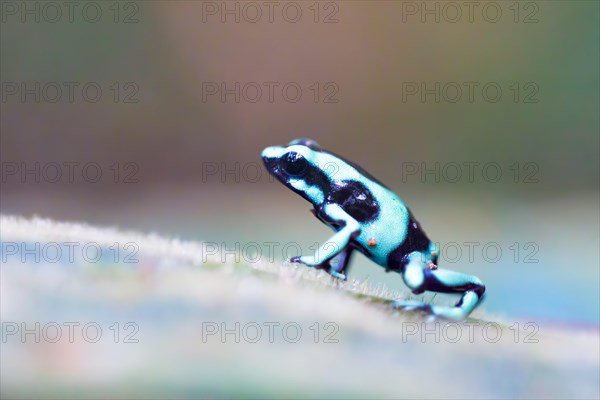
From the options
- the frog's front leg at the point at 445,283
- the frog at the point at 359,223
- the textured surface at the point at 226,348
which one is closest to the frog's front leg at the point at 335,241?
the frog at the point at 359,223

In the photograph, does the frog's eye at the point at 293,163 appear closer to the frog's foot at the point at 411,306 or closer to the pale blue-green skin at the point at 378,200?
the pale blue-green skin at the point at 378,200

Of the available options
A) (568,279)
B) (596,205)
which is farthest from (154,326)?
(596,205)

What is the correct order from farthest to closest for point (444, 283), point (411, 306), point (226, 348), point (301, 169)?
1. point (301, 169)
2. point (444, 283)
3. point (411, 306)
4. point (226, 348)

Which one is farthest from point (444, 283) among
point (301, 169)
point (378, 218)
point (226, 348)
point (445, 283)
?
point (226, 348)

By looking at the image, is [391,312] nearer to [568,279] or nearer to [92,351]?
[92,351]

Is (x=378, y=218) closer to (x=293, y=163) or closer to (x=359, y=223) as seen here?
(x=359, y=223)

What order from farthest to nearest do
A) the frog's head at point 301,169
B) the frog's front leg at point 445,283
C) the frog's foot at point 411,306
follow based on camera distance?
the frog's head at point 301,169 < the frog's front leg at point 445,283 < the frog's foot at point 411,306

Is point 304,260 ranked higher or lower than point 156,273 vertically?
higher
